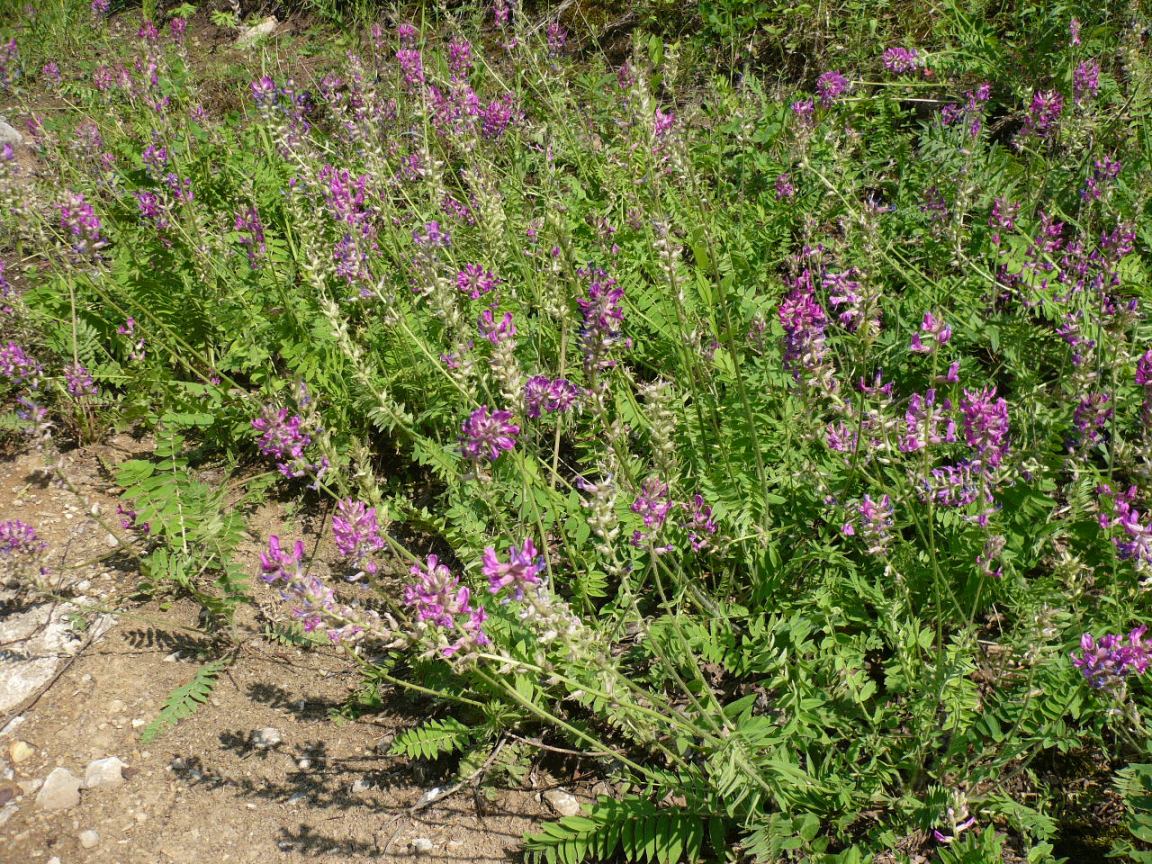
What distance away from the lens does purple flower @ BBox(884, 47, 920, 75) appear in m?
4.86

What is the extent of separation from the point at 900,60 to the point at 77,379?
4.65m

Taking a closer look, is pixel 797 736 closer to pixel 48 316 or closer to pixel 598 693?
pixel 598 693

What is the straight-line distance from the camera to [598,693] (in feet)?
6.35

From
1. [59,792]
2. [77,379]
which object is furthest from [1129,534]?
[77,379]

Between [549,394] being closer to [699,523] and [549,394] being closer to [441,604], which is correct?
[699,523]

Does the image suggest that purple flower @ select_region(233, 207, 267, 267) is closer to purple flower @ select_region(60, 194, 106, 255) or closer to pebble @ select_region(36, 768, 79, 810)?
purple flower @ select_region(60, 194, 106, 255)

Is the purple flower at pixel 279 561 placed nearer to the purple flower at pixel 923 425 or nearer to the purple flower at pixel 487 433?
the purple flower at pixel 487 433

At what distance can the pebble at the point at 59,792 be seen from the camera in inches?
109

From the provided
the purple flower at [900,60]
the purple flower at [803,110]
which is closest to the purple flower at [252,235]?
the purple flower at [803,110]

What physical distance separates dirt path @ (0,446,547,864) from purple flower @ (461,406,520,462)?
1.22m

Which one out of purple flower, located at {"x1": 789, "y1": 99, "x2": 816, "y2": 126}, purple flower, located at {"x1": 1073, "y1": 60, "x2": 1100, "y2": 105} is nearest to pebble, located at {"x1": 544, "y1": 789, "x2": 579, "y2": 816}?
purple flower, located at {"x1": 789, "y1": 99, "x2": 816, "y2": 126}

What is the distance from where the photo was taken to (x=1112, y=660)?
2.14 metres

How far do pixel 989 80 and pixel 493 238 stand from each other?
11.8 feet

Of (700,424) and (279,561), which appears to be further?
(700,424)
